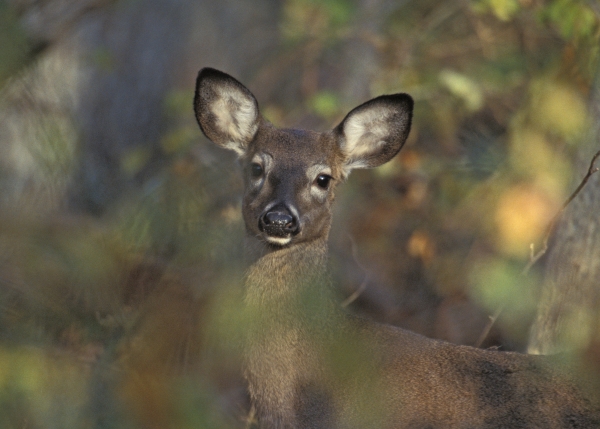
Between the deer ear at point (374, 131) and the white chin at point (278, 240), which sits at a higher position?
the deer ear at point (374, 131)

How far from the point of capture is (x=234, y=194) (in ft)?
22.7

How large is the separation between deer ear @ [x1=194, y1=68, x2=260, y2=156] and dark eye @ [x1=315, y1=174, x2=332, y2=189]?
56cm

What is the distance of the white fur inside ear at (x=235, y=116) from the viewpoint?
5371 mm

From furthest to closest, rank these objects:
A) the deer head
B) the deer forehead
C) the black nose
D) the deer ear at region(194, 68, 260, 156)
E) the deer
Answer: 1. the deer ear at region(194, 68, 260, 156)
2. the deer forehead
3. the deer head
4. the black nose
5. the deer

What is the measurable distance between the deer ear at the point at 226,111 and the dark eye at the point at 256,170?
33cm

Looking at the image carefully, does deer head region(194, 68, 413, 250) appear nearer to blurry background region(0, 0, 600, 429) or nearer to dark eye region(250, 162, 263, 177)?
dark eye region(250, 162, 263, 177)

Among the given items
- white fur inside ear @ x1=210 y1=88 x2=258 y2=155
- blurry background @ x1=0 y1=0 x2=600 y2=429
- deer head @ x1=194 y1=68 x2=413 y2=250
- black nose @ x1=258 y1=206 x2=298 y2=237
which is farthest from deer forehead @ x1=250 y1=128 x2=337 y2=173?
blurry background @ x1=0 y1=0 x2=600 y2=429

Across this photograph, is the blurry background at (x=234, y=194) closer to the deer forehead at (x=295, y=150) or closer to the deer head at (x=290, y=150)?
the deer head at (x=290, y=150)

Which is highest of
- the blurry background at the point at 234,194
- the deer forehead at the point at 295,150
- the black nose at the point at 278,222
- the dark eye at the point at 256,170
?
the deer forehead at the point at 295,150

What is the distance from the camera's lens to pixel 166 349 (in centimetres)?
541

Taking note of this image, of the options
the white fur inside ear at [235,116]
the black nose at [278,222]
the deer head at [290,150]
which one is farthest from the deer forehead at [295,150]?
the black nose at [278,222]

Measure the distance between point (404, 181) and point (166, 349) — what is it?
4.22 metres

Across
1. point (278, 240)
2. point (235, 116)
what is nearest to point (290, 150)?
point (235, 116)

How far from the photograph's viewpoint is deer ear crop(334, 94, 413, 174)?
5348 mm
